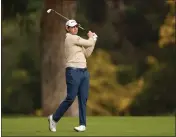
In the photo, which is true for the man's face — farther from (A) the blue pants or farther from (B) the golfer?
(A) the blue pants

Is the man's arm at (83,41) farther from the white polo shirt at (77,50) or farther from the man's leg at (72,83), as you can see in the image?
the man's leg at (72,83)

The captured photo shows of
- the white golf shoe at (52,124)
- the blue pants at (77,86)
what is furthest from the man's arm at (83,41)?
the white golf shoe at (52,124)

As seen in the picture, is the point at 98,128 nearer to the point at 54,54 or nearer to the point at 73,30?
the point at 54,54

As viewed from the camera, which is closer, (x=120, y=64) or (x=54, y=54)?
(x=54, y=54)

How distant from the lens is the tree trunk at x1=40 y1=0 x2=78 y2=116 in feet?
30.6

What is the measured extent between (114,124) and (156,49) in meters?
23.7

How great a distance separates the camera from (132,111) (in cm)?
3456

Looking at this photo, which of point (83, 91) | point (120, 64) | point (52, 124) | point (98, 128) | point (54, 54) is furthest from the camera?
point (120, 64)

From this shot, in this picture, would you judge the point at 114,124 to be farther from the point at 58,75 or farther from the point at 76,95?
the point at 76,95

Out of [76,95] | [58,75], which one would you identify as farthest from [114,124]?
[76,95]

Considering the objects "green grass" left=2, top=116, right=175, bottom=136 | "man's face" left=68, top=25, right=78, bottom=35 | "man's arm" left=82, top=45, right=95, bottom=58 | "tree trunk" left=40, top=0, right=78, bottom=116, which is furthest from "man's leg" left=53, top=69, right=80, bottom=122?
"tree trunk" left=40, top=0, right=78, bottom=116

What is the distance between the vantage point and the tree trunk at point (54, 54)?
30.6 feet

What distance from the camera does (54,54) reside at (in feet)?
32.7

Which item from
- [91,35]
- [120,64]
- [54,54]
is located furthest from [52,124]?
[120,64]
